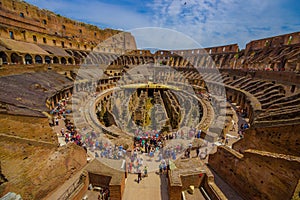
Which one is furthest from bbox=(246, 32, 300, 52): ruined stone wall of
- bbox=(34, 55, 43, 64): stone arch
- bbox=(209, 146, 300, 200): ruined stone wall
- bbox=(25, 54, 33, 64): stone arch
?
bbox=(25, 54, 33, 64): stone arch

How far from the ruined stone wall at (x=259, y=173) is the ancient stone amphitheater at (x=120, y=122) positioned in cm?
3

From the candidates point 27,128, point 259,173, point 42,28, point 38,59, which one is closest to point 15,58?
point 38,59

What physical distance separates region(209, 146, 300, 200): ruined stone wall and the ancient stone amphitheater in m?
0.03

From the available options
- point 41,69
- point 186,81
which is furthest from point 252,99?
point 41,69

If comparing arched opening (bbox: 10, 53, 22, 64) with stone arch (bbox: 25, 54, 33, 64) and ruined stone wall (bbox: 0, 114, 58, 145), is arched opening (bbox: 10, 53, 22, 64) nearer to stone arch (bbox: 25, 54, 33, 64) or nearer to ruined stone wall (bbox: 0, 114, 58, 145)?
stone arch (bbox: 25, 54, 33, 64)

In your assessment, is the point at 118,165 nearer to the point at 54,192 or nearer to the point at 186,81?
the point at 54,192

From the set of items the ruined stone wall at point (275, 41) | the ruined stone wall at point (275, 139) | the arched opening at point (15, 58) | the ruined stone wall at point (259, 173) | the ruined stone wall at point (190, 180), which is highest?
the ruined stone wall at point (275, 41)

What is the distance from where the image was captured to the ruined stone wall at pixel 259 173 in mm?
4848

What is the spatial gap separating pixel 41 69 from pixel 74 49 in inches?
548

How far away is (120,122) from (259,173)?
1086cm

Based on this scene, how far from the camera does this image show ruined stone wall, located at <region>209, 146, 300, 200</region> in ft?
15.9

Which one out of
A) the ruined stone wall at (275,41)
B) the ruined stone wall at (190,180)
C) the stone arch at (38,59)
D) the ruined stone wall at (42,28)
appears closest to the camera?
the ruined stone wall at (190,180)

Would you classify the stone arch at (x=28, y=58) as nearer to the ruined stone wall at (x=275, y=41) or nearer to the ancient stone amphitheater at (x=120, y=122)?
the ancient stone amphitheater at (x=120, y=122)

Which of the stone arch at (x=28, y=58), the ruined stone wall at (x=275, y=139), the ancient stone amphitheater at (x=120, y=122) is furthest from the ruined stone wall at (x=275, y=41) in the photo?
the stone arch at (x=28, y=58)
